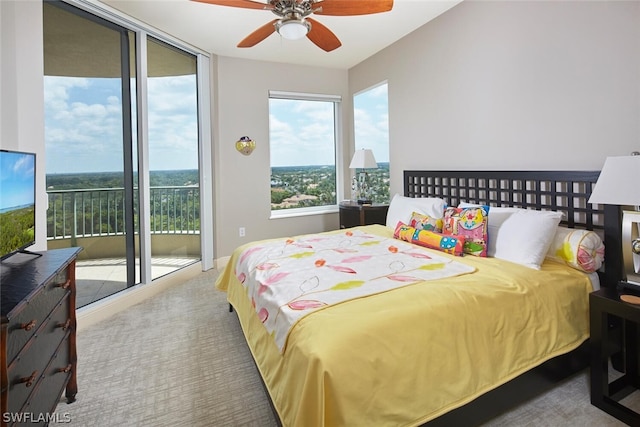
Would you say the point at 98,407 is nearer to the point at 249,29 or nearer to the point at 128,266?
the point at 128,266

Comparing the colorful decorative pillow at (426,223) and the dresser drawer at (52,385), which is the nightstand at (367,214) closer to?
the colorful decorative pillow at (426,223)

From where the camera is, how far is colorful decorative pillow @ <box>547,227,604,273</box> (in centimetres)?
198

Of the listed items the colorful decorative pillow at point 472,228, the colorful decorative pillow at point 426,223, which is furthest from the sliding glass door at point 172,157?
the colorful decorative pillow at point 472,228

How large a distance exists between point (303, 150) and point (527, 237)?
3.46 meters

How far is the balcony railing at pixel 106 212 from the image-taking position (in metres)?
2.83

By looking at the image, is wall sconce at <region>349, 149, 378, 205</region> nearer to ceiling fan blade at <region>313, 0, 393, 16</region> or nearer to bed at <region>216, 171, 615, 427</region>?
bed at <region>216, 171, 615, 427</region>

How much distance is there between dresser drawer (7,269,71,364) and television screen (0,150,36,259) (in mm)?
248

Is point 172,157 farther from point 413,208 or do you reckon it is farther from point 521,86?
point 521,86

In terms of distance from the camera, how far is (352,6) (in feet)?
6.79

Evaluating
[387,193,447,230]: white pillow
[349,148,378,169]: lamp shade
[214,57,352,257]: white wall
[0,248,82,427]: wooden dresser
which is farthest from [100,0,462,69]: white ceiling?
[0,248,82,427]: wooden dresser

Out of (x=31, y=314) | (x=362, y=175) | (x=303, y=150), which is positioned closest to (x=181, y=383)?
(x=31, y=314)

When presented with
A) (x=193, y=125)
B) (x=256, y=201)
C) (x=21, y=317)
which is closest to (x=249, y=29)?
(x=193, y=125)

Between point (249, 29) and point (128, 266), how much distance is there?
8.92 ft

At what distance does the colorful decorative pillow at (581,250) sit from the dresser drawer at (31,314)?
266 centimetres
